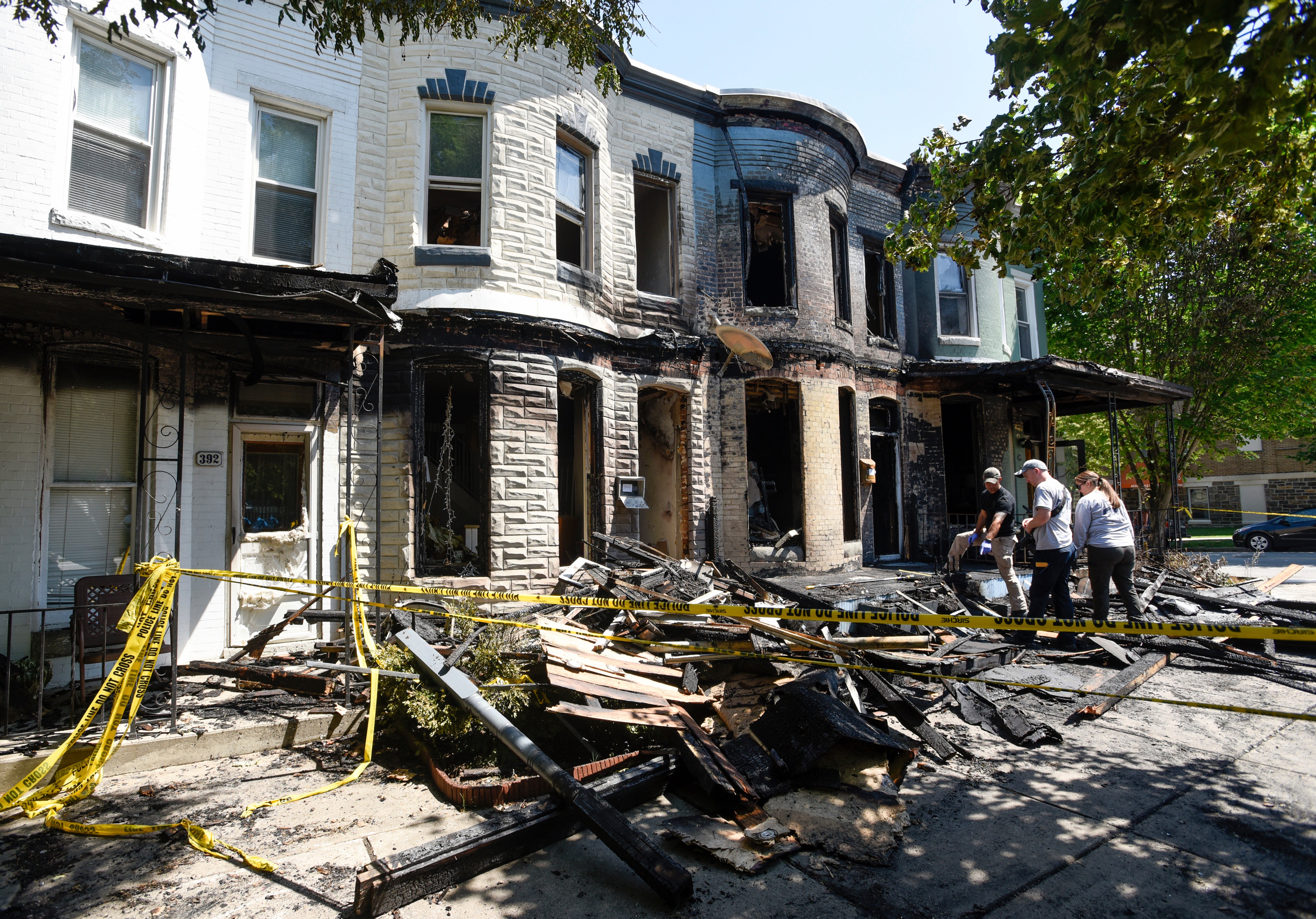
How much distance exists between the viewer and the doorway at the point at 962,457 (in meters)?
14.9

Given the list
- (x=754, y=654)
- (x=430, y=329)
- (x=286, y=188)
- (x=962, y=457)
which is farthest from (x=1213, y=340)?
(x=286, y=188)

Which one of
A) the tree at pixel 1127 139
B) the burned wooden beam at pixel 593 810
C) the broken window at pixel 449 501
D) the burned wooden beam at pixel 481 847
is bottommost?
the burned wooden beam at pixel 481 847

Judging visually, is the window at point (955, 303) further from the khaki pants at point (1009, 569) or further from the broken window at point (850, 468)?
the khaki pants at point (1009, 569)

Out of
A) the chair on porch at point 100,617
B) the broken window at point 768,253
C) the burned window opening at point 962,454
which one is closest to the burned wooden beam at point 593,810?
the chair on porch at point 100,617

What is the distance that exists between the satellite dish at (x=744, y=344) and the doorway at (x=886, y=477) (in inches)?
154

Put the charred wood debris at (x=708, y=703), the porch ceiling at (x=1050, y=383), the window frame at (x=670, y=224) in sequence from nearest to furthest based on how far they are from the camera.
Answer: the charred wood debris at (x=708, y=703)
the window frame at (x=670, y=224)
the porch ceiling at (x=1050, y=383)

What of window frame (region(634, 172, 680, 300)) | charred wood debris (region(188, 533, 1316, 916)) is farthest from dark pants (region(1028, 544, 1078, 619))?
window frame (region(634, 172, 680, 300))

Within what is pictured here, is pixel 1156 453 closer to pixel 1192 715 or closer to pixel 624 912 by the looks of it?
pixel 1192 715

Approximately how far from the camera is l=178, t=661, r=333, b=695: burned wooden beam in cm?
571

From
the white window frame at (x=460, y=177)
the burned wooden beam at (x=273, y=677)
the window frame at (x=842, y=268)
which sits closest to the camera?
the burned wooden beam at (x=273, y=677)

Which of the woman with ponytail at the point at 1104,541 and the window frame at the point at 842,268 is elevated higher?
the window frame at the point at 842,268

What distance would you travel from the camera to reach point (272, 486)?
7.82 metres

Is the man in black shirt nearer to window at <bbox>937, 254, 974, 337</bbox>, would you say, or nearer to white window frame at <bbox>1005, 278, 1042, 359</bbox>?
window at <bbox>937, 254, 974, 337</bbox>

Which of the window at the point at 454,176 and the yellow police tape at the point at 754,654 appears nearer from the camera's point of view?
the yellow police tape at the point at 754,654
